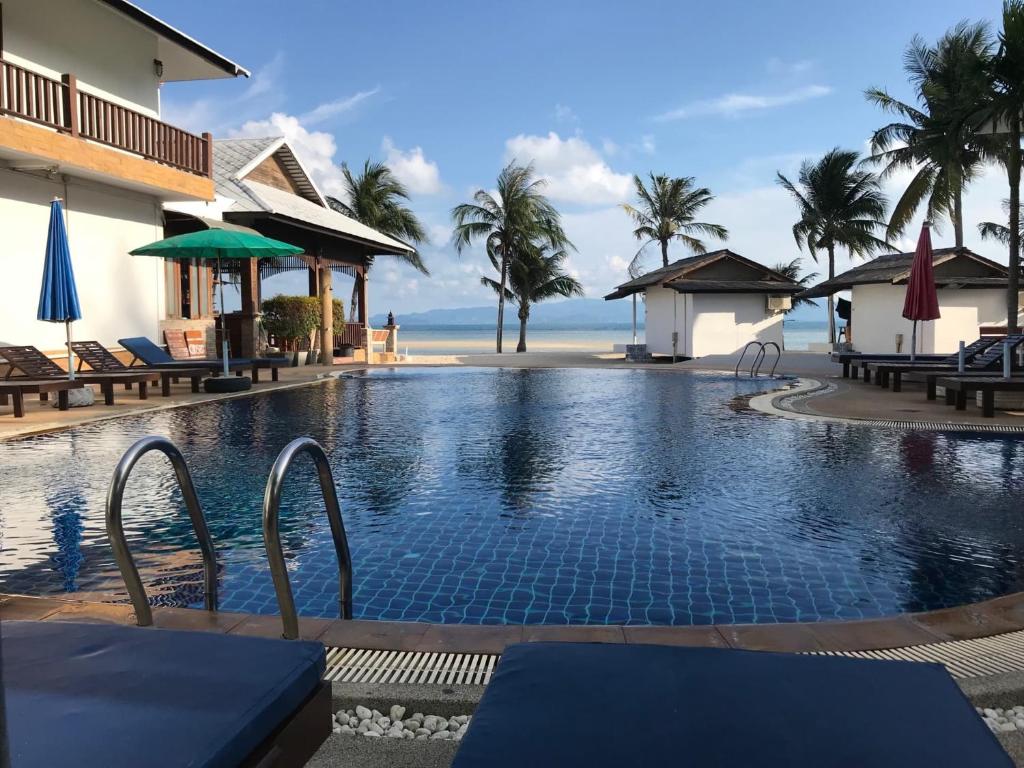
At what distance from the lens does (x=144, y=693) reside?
2023 millimetres

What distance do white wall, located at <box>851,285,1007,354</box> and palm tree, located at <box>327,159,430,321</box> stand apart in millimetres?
18605

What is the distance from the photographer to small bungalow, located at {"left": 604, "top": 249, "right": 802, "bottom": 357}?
27.8m

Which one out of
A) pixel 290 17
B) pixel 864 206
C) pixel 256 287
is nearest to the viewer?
pixel 256 287

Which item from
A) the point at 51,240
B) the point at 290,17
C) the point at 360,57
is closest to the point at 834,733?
the point at 51,240

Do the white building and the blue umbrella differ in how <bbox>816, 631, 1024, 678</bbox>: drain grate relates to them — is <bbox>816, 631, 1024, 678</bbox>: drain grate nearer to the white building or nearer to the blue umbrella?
the blue umbrella

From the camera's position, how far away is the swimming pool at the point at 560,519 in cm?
452

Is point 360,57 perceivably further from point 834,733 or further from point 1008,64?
point 834,733

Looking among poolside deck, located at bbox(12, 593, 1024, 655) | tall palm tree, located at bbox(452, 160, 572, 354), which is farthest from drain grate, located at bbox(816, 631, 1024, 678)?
tall palm tree, located at bbox(452, 160, 572, 354)

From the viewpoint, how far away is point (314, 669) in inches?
89.1

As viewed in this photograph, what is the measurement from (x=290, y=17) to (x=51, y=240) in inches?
536

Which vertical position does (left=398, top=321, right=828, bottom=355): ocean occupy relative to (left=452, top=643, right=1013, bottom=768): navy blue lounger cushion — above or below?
above

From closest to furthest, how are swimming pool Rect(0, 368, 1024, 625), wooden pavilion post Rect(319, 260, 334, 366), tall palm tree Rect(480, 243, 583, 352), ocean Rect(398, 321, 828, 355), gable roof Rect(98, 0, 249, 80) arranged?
swimming pool Rect(0, 368, 1024, 625) → gable roof Rect(98, 0, 249, 80) → wooden pavilion post Rect(319, 260, 334, 366) → tall palm tree Rect(480, 243, 583, 352) → ocean Rect(398, 321, 828, 355)

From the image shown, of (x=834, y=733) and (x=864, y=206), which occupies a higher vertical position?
(x=864, y=206)

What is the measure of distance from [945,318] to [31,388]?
25.7 m
